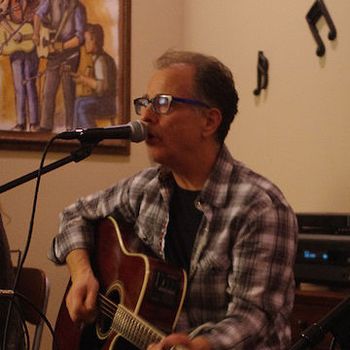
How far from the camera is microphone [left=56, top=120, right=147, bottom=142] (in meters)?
1.29

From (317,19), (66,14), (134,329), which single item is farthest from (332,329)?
(66,14)

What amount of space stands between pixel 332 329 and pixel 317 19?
57.3 inches

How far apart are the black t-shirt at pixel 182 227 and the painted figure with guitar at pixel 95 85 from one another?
4.20 ft

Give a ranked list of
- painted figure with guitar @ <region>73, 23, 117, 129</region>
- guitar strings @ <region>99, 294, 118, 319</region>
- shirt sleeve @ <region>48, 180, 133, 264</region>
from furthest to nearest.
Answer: painted figure with guitar @ <region>73, 23, 117, 129</region> → shirt sleeve @ <region>48, 180, 133, 264</region> → guitar strings @ <region>99, 294, 118, 319</region>

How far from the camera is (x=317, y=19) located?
231cm

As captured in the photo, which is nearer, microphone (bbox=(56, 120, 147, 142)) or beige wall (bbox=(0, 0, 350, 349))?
microphone (bbox=(56, 120, 147, 142))

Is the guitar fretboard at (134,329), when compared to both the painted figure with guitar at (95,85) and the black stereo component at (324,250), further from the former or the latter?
the painted figure with guitar at (95,85)

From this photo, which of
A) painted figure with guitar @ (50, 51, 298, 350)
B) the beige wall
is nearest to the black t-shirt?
painted figure with guitar @ (50, 51, 298, 350)

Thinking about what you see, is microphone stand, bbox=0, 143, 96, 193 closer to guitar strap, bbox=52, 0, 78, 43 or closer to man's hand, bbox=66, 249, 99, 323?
man's hand, bbox=66, 249, 99, 323

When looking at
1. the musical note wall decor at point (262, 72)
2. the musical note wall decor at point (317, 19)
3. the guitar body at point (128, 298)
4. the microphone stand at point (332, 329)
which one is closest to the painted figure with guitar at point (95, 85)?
the musical note wall decor at point (262, 72)

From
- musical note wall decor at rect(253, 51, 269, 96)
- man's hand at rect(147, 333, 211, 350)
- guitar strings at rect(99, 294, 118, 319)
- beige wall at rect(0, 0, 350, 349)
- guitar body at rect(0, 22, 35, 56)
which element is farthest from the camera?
guitar body at rect(0, 22, 35, 56)

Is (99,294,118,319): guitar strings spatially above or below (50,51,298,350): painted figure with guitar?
below

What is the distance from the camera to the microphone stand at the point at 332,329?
1.09m

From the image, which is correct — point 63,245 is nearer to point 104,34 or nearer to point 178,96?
point 178,96
